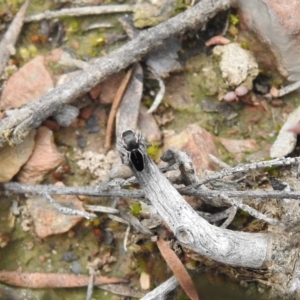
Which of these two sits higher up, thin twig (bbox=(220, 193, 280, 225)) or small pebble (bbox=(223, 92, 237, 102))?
small pebble (bbox=(223, 92, 237, 102))

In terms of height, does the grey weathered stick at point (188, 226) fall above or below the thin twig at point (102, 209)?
above

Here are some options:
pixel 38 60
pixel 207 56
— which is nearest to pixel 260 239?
pixel 207 56

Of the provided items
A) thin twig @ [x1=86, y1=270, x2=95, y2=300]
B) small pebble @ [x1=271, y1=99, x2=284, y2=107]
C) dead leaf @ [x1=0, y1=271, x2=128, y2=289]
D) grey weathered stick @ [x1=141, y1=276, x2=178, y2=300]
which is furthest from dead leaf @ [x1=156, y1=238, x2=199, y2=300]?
small pebble @ [x1=271, y1=99, x2=284, y2=107]

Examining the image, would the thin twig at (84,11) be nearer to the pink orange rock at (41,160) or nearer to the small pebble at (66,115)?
the small pebble at (66,115)

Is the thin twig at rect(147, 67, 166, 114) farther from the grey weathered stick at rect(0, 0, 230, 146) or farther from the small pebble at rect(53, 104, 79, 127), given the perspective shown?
the small pebble at rect(53, 104, 79, 127)

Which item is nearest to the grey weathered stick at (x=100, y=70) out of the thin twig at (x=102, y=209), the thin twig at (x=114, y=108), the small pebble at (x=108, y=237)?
the thin twig at (x=114, y=108)

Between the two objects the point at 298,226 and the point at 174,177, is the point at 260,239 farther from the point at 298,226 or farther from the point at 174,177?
the point at 174,177
